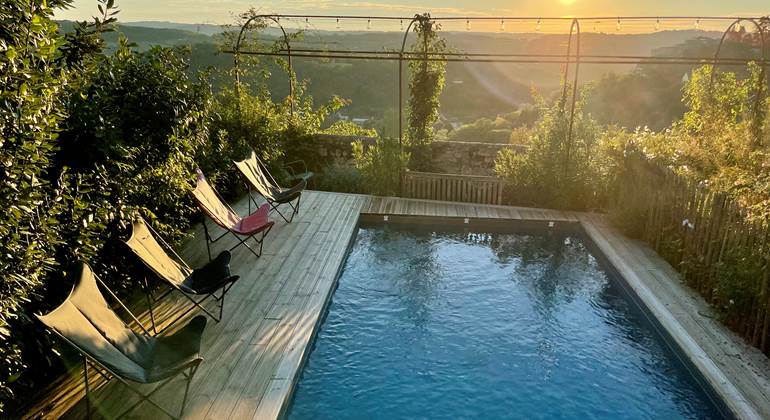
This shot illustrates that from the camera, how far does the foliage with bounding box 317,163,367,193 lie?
9.79 m

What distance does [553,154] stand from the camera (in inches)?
336

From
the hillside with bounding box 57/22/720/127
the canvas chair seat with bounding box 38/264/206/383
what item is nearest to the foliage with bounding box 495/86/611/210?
the canvas chair seat with bounding box 38/264/206/383

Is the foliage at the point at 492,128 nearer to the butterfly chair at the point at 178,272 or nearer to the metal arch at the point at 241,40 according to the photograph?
the metal arch at the point at 241,40

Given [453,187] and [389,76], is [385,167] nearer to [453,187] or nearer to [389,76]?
[453,187]

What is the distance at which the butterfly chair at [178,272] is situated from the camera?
4.56 meters

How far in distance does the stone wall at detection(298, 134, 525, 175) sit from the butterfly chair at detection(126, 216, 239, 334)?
5492 mm

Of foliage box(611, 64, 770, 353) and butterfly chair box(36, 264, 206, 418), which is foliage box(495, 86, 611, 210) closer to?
foliage box(611, 64, 770, 353)

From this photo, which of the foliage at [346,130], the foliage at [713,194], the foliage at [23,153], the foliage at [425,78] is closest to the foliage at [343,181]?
the foliage at [425,78]

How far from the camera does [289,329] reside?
4.83 metres

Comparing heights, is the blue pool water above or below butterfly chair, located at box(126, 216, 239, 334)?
below

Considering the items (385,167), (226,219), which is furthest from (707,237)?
(226,219)

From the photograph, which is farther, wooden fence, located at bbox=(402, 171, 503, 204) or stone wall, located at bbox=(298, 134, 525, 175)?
stone wall, located at bbox=(298, 134, 525, 175)

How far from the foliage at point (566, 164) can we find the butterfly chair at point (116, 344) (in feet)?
20.3

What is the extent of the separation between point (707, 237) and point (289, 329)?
4320mm
